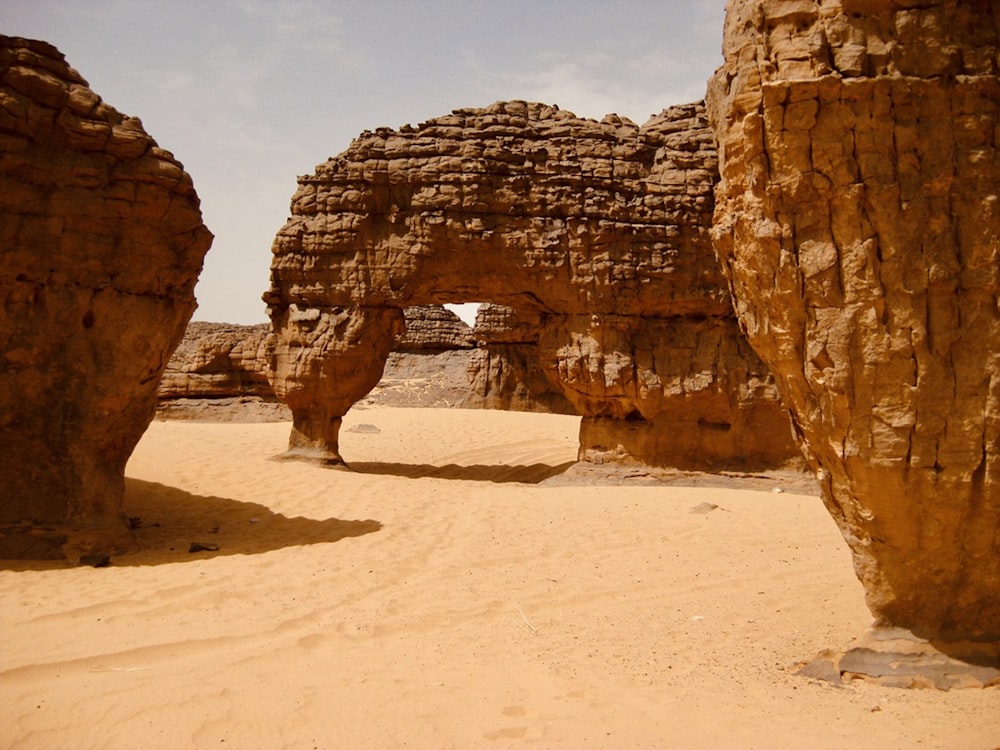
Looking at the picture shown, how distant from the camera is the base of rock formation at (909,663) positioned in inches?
137

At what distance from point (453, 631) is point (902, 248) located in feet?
10.3

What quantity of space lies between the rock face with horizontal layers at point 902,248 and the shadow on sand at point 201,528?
16.4 ft

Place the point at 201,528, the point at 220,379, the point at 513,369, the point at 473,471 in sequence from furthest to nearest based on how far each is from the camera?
the point at 513,369, the point at 220,379, the point at 473,471, the point at 201,528

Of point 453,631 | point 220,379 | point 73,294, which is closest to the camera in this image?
point 453,631

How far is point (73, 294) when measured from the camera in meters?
6.32

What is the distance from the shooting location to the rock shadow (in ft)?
41.5

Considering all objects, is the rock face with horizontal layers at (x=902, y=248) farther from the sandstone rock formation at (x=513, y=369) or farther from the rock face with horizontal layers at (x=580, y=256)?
the sandstone rock formation at (x=513, y=369)

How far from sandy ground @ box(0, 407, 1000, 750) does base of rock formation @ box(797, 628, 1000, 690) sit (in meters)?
0.12

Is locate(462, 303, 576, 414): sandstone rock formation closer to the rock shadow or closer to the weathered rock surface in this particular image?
the weathered rock surface

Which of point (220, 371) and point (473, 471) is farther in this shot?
point (220, 371)

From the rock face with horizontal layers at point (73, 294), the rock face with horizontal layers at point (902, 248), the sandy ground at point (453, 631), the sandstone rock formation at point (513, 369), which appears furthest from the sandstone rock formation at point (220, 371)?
the rock face with horizontal layers at point (902, 248)

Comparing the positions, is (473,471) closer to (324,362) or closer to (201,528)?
(324,362)

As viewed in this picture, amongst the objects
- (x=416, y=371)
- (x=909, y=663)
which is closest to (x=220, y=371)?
(x=416, y=371)

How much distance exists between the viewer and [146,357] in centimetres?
668
